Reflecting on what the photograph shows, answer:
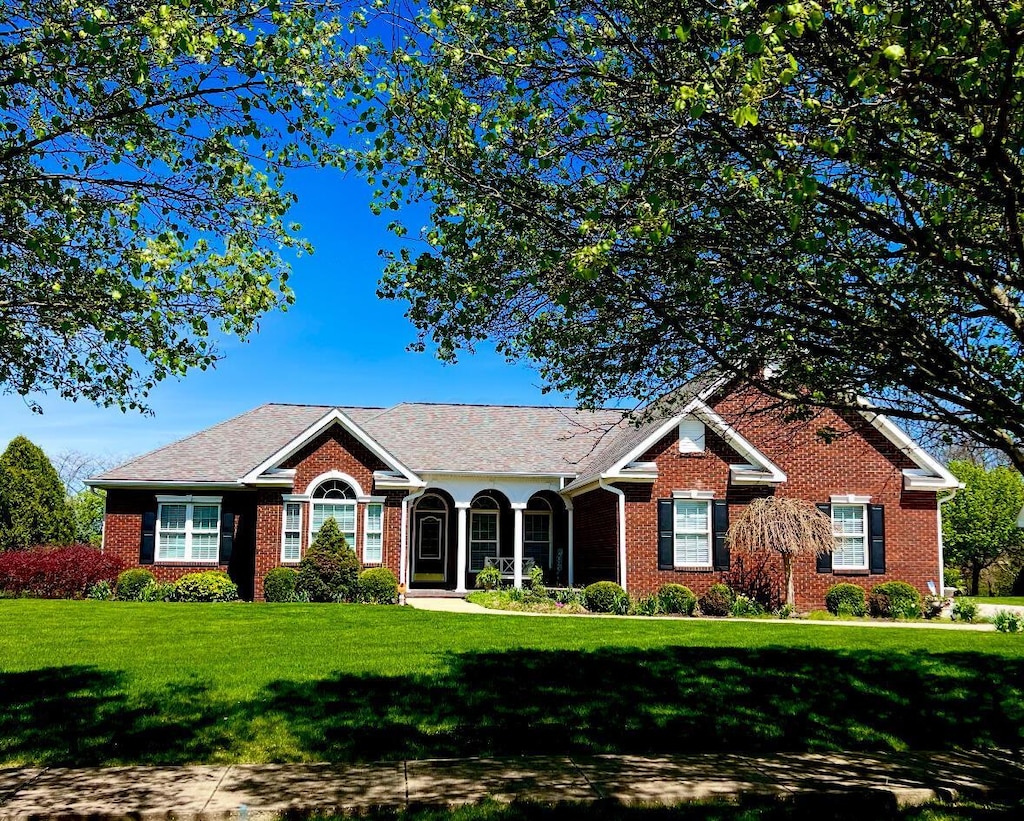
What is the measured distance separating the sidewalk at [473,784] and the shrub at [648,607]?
44.5 feet

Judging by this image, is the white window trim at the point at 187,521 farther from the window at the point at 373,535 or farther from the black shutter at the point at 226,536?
the window at the point at 373,535

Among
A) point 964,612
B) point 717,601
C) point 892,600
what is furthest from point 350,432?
point 964,612

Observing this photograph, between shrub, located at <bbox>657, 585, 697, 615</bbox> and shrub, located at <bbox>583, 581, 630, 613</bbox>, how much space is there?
0.89m

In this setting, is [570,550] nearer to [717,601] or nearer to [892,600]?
[717,601]

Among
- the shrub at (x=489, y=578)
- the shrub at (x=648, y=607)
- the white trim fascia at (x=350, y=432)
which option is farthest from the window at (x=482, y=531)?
the shrub at (x=648, y=607)

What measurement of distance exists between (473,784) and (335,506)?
17121 millimetres

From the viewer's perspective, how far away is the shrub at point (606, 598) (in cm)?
2097

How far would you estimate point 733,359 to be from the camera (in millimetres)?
7355

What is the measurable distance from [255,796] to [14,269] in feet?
17.4

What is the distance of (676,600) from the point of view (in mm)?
21297

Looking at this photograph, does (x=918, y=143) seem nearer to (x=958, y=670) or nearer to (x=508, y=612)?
(x=958, y=670)

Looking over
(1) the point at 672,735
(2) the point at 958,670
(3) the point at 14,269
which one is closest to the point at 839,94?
(1) the point at 672,735

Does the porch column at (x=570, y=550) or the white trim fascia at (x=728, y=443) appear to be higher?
the white trim fascia at (x=728, y=443)

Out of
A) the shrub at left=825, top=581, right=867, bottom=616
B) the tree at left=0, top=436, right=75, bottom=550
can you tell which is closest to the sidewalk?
the shrub at left=825, top=581, right=867, bottom=616
